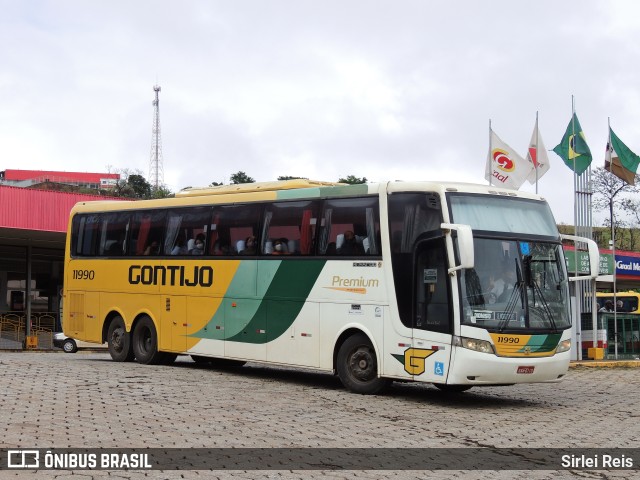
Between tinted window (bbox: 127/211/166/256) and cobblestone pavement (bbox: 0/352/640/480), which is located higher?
tinted window (bbox: 127/211/166/256)

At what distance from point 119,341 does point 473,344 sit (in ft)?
31.8

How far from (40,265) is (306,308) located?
37.6 m

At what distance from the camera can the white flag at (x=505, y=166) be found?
31.0 meters

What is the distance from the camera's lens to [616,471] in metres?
9.47

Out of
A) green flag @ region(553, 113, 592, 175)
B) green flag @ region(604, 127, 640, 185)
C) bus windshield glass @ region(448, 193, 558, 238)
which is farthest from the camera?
green flag @ region(604, 127, 640, 185)

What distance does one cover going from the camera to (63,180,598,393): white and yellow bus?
14.3 metres

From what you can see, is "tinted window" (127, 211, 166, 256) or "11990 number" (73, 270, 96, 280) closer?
"tinted window" (127, 211, 166, 256)

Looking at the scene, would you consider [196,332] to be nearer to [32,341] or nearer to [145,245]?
[145,245]

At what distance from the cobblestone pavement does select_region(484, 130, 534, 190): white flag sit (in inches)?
524

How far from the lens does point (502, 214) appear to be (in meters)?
15.0

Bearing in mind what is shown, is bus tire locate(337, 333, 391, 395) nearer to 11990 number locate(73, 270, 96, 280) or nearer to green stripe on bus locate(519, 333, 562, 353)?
green stripe on bus locate(519, 333, 562, 353)

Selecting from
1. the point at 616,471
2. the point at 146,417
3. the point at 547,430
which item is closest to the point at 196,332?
the point at 146,417

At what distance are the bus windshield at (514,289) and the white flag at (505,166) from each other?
1611 centimetres

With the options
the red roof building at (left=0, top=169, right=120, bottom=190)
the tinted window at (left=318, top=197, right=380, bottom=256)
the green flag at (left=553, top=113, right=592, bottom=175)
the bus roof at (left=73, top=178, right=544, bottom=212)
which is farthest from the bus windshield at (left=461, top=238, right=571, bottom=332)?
the red roof building at (left=0, top=169, right=120, bottom=190)
